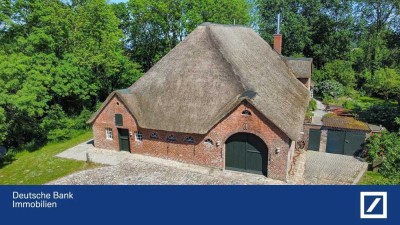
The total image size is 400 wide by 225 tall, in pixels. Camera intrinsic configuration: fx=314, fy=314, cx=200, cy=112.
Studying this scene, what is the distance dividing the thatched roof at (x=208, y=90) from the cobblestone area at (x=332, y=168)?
3215 mm

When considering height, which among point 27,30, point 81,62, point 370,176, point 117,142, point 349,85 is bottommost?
point 370,176

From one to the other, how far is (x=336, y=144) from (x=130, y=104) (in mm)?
15174

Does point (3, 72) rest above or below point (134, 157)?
above

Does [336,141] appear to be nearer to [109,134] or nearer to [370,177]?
[370,177]

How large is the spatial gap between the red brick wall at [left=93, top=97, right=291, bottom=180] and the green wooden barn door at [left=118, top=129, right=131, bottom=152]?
Result: 286mm

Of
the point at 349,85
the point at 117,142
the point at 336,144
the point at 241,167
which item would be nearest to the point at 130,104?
the point at 117,142

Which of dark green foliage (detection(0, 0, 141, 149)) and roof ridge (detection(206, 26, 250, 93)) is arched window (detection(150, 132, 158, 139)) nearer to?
roof ridge (detection(206, 26, 250, 93))

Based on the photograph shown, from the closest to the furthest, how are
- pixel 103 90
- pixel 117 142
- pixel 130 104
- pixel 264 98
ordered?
1. pixel 264 98
2. pixel 130 104
3. pixel 117 142
4. pixel 103 90

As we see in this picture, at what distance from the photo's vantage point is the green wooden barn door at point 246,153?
18641 mm

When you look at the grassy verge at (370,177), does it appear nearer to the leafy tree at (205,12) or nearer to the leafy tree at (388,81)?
the leafy tree at (388,81)

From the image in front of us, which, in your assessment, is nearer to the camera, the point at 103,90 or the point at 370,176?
the point at 370,176

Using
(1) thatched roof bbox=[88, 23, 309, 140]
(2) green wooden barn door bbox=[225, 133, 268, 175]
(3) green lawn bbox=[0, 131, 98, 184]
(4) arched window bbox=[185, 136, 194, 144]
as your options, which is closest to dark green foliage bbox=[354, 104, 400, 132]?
(1) thatched roof bbox=[88, 23, 309, 140]

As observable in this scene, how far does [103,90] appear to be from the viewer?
123 feet

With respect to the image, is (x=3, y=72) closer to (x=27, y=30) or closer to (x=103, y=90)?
(x=27, y=30)
